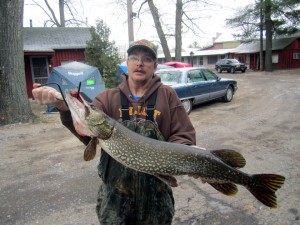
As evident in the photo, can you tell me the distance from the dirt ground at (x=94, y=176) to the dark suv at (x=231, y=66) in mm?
26933

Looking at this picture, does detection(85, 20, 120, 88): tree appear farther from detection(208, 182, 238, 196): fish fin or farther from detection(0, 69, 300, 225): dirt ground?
detection(208, 182, 238, 196): fish fin

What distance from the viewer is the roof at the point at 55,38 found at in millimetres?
19844

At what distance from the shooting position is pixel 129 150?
2.08 meters

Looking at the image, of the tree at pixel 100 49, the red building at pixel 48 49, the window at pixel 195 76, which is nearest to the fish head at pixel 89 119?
the window at pixel 195 76

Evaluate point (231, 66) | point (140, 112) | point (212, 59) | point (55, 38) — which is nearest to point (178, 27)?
point (55, 38)

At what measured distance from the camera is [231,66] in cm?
3544

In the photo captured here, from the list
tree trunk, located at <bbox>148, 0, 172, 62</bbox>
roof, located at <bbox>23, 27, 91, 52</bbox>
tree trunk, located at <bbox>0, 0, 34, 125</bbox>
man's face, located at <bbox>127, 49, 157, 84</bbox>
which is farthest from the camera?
tree trunk, located at <bbox>148, 0, 172, 62</bbox>

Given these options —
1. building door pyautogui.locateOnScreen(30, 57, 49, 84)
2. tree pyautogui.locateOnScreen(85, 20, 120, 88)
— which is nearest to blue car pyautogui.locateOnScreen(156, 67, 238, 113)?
tree pyautogui.locateOnScreen(85, 20, 120, 88)

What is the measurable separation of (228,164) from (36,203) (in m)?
3.12

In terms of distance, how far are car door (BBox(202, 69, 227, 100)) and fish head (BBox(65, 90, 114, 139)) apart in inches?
379

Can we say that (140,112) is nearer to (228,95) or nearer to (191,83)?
(191,83)

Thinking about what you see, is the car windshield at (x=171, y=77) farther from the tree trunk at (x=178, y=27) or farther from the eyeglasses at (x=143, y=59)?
the tree trunk at (x=178, y=27)

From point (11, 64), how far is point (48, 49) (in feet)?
30.8

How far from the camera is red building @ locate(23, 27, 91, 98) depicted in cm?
1694
